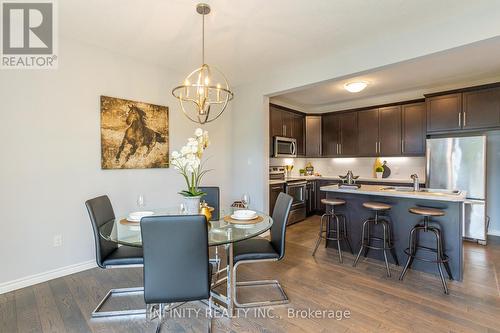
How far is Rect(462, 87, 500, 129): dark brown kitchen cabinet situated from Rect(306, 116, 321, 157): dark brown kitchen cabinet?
2705 mm

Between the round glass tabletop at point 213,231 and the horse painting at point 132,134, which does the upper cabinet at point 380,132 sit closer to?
the round glass tabletop at point 213,231

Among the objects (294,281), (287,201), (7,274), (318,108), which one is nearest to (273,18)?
(287,201)

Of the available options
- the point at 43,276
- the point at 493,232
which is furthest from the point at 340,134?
the point at 43,276

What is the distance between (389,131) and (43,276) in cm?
596

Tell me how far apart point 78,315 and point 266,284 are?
1.69 meters

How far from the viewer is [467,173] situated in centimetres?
384

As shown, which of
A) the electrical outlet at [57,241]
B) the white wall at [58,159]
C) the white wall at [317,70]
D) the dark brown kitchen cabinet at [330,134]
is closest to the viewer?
the white wall at [317,70]

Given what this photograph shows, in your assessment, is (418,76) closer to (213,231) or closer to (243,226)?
(243,226)

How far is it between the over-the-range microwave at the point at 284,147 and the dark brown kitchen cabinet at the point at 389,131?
1.78 m

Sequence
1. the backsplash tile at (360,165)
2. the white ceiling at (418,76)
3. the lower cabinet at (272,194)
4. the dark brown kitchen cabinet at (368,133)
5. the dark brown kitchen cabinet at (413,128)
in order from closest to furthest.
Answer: the white ceiling at (418,76) → the lower cabinet at (272,194) → the dark brown kitchen cabinet at (413,128) → the backsplash tile at (360,165) → the dark brown kitchen cabinet at (368,133)

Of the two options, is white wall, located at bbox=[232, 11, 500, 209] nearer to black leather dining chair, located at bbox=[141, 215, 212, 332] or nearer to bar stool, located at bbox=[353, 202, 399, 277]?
bar stool, located at bbox=[353, 202, 399, 277]

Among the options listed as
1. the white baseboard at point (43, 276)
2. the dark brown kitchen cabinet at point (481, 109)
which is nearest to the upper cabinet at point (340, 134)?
the dark brown kitchen cabinet at point (481, 109)

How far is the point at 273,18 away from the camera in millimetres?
2432

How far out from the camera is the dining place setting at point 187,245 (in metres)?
1.52
